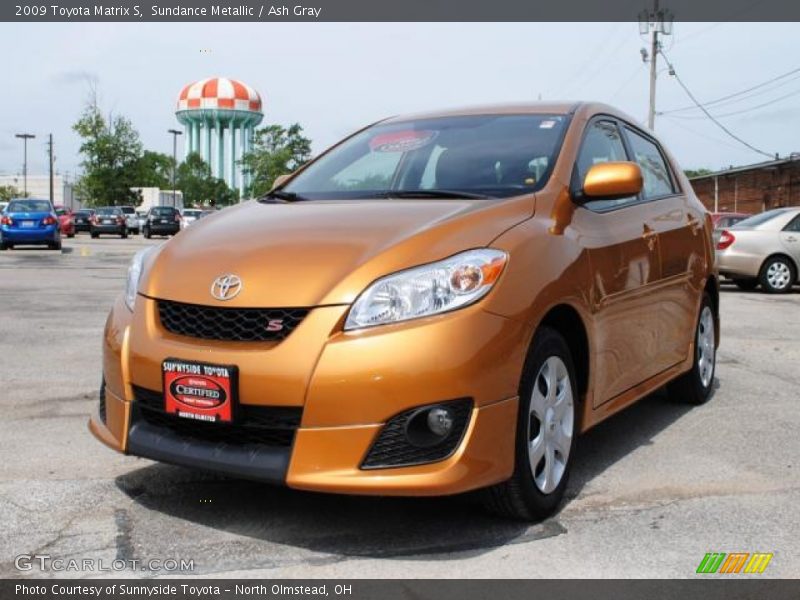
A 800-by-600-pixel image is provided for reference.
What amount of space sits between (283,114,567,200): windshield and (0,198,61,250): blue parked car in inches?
869

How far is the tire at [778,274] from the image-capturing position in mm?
14609

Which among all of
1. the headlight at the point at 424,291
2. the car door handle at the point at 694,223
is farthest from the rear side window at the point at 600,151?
the headlight at the point at 424,291

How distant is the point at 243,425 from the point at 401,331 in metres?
0.63

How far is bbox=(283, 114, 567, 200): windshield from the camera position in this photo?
399 cm

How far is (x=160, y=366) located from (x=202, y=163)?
309ft

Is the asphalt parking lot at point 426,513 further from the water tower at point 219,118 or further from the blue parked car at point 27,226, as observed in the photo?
the water tower at point 219,118

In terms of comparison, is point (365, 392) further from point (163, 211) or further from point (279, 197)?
point (163, 211)

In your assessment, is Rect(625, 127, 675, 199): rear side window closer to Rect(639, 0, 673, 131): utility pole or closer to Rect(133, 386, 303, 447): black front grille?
Rect(133, 386, 303, 447): black front grille

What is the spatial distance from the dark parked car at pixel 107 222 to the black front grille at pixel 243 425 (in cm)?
3995

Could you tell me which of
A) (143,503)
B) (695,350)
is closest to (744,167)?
(695,350)

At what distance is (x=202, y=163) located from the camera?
94.1 metres

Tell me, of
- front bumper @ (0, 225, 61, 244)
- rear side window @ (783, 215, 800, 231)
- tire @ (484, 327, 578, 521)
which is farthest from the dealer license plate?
front bumper @ (0, 225, 61, 244)

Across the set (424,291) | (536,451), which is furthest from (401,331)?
(536,451)

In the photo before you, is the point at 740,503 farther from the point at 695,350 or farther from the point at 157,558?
the point at 157,558
